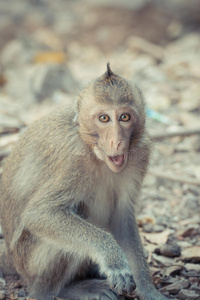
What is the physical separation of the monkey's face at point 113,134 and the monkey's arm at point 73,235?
631 mm

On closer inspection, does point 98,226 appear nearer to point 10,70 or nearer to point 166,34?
point 10,70

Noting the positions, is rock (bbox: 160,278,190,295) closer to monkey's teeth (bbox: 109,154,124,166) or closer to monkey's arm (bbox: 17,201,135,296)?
monkey's arm (bbox: 17,201,135,296)

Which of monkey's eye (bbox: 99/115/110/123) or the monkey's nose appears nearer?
the monkey's nose

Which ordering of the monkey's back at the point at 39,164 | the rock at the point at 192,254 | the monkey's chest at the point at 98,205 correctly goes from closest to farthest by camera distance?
the monkey's back at the point at 39,164 → the monkey's chest at the point at 98,205 → the rock at the point at 192,254

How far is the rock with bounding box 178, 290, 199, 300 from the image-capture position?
463 cm

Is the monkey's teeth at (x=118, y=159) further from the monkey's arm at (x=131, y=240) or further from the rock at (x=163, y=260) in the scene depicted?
the rock at (x=163, y=260)

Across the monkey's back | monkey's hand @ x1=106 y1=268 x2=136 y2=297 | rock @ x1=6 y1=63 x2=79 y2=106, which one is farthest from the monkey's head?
rock @ x1=6 y1=63 x2=79 y2=106

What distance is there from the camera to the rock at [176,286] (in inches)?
190

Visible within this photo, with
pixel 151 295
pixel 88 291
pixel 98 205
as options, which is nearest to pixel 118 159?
pixel 98 205

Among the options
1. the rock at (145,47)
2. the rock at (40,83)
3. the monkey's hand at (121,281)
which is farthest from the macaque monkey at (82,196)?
the rock at (145,47)

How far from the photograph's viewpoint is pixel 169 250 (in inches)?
213

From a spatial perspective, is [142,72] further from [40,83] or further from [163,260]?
[163,260]

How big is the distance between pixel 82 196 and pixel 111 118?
850 mm

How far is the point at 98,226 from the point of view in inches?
189
